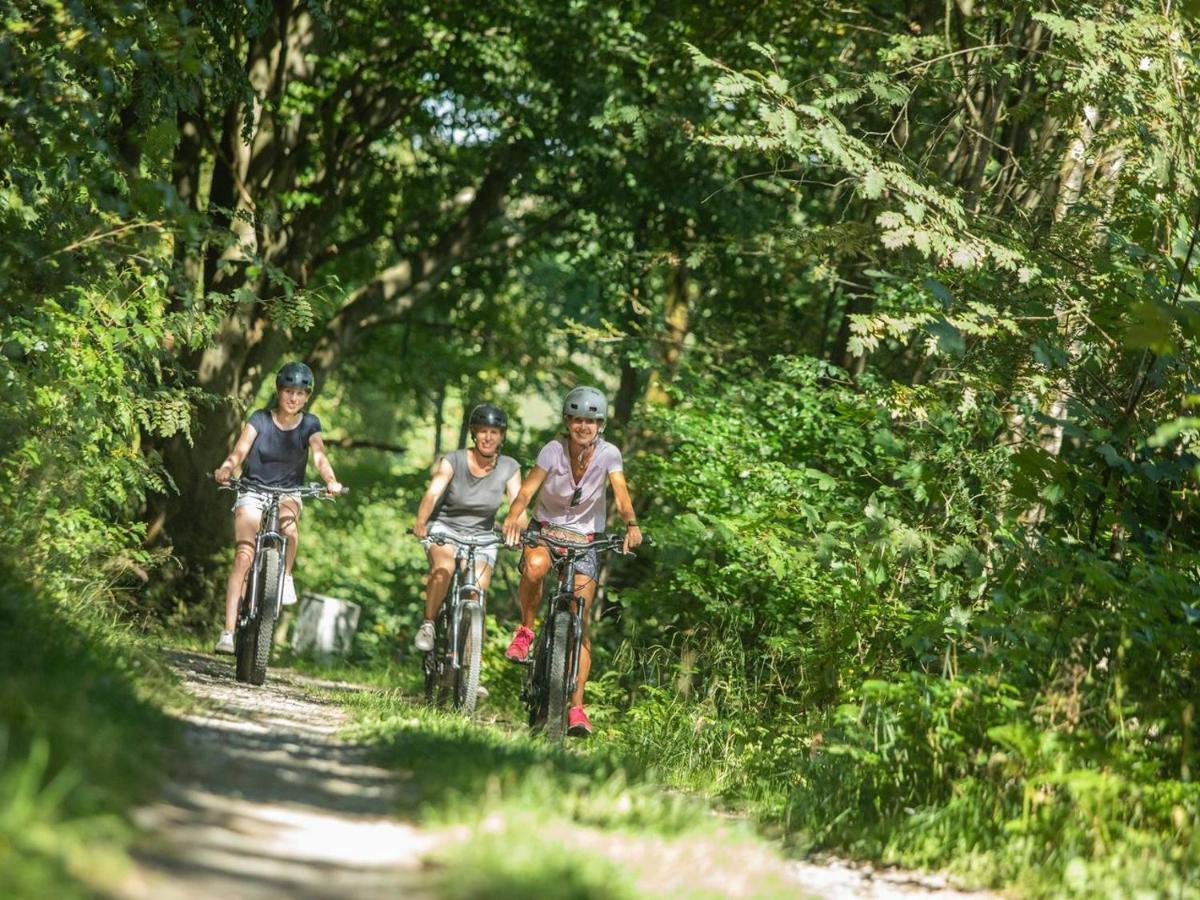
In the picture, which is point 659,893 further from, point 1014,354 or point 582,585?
point 1014,354

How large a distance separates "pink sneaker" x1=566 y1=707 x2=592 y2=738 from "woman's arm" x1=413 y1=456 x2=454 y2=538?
1.57 meters

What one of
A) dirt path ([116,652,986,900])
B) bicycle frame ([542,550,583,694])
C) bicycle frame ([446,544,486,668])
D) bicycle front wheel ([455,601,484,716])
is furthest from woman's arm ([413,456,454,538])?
dirt path ([116,652,986,900])

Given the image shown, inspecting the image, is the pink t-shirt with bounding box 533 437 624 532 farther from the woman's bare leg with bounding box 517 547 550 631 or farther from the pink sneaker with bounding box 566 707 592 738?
the pink sneaker with bounding box 566 707 592 738

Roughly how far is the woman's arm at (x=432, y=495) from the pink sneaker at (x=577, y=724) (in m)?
1.57

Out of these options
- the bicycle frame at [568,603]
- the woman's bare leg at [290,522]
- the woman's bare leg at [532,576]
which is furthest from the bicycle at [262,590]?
the bicycle frame at [568,603]

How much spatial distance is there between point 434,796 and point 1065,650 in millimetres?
3299

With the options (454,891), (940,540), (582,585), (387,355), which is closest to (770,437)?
(940,540)

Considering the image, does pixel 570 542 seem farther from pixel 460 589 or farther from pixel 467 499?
pixel 467 499

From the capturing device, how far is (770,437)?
11812mm

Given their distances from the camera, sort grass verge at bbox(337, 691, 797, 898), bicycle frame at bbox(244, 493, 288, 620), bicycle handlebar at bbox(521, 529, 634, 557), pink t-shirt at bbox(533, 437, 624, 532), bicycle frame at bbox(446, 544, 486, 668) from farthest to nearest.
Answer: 1. bicycle frame at bbox(244, 493, 288, 620)
2. bicycle frame at bbox(446, 544, 486, 668)
3. pink t-shirt at bbox(533, 437, 624, 532)
4. bicycle handlebar at bbox(521, 529, 634, 557)
5. grass verge at bbox(337, 691, 797, 898)

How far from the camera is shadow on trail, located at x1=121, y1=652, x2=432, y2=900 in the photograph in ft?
12.5

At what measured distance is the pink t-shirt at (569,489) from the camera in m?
9.19

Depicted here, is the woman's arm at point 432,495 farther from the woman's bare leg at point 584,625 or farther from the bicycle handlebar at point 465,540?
the woman's bare leg at point 584,625

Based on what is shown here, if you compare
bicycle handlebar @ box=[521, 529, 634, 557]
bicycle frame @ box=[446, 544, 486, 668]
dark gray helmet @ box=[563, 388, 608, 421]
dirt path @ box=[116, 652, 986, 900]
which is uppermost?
dark gray helmet @ box=[563, 388, 608, 421]
